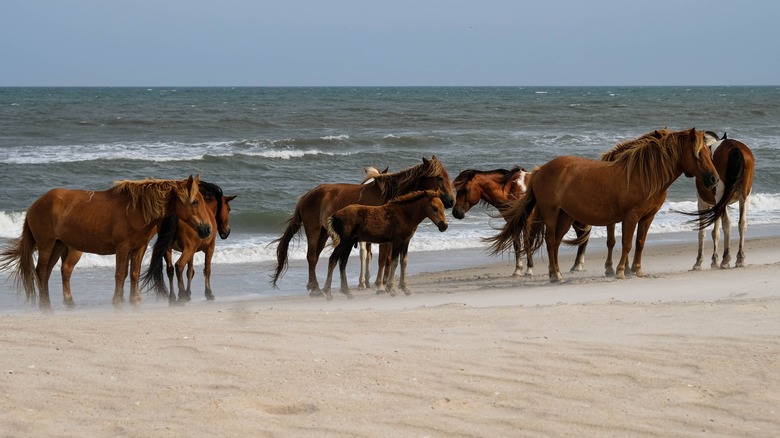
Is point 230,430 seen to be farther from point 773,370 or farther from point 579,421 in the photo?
point 773,370

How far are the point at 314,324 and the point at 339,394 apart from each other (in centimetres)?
196

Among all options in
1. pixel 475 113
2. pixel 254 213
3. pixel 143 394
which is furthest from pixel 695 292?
pixel 475 113

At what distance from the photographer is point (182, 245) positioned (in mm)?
10367

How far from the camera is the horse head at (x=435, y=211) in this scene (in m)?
9.65

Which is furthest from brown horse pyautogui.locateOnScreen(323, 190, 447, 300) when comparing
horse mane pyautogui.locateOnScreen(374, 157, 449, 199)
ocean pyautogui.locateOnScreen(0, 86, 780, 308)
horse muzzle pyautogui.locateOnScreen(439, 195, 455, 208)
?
ocean pyautogui.locateOnScreen(0, 86, 780, 308)

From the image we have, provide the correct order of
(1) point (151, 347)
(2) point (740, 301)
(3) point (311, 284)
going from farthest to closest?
1. (3) point (311, 284)
2. (2) point (740, 301)
3. (1) point (151, 347)

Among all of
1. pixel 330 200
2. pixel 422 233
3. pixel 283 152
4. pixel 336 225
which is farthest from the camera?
A: pixel 283 152

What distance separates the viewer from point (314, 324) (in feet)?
23.5

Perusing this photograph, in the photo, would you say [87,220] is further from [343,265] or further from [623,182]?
[623,182]

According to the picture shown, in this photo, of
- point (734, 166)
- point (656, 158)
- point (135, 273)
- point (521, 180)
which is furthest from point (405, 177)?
point (734, 166)

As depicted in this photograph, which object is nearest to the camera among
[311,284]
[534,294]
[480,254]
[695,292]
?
[695,292]

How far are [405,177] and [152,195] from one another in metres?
2.76

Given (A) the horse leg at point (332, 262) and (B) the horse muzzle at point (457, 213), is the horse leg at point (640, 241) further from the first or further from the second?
(A) the horse leg at point (332, 262)

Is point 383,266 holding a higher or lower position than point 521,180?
lower
